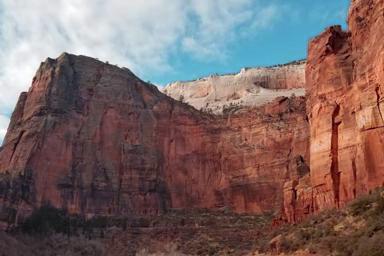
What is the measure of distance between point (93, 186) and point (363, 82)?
44.5 metres

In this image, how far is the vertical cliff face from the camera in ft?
139

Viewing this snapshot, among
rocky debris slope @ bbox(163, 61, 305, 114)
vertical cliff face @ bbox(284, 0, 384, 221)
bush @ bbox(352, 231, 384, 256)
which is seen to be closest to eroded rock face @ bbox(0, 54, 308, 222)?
vertical cliff face @ bbox(284, 0, 384, 221)

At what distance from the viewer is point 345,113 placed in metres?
47.7

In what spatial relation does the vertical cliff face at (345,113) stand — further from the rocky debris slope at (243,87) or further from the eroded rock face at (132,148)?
the rocky debris slope at (243,87)

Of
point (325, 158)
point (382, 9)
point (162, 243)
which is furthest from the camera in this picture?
point (162, 243)

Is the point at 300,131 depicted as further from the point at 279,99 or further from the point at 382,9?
the point at 382,9

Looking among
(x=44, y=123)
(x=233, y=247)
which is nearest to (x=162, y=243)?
(x=233, y=247)

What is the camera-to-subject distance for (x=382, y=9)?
4338cm

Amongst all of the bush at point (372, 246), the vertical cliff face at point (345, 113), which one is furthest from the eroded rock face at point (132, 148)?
the bush at point (372, 246)

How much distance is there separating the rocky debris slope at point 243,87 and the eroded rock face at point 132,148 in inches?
1121

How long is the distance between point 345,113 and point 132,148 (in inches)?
1641

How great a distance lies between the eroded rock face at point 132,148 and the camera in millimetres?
78188

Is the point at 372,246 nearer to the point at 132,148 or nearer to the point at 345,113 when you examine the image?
the point at 345,113

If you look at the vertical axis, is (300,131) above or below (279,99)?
below
